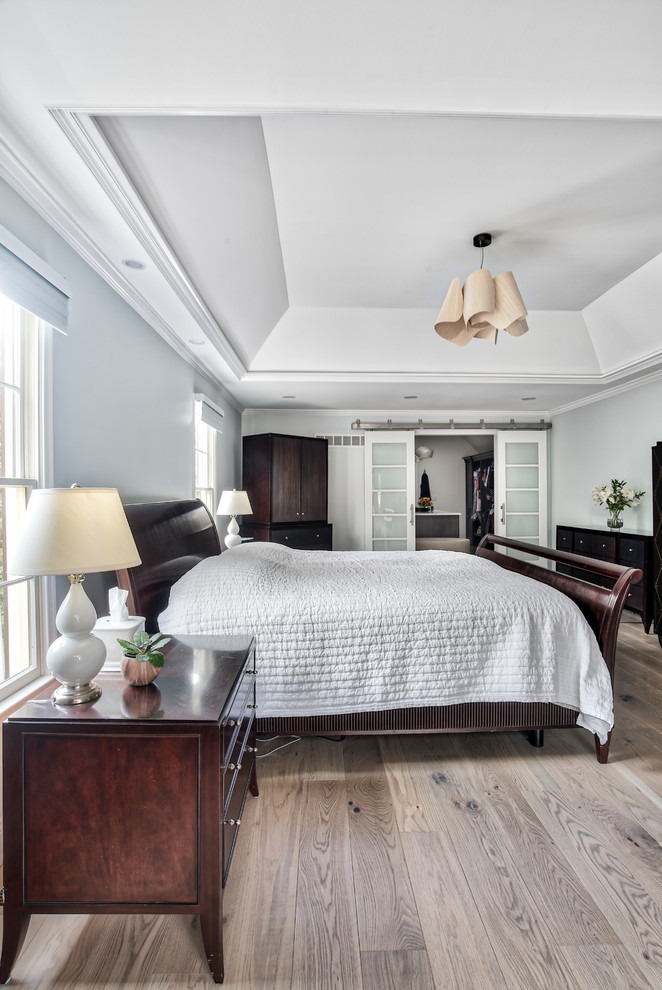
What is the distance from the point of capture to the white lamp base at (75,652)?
1.22 m

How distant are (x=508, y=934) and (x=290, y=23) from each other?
238 cm

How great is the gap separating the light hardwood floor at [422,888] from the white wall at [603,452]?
2966 mm

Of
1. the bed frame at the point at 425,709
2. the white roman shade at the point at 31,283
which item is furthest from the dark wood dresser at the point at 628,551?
the white roman shade at the point at 31,283

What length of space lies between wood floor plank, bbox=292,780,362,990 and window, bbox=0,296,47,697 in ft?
3.70

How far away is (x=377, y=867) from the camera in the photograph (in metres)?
1.51

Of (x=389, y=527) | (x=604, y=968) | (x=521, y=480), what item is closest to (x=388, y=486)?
(x=389, y=527)

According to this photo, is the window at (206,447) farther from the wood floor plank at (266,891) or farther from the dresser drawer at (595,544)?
the dresser drawer at (595,544)

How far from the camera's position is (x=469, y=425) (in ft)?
19.5

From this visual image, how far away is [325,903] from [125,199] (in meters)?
2.39

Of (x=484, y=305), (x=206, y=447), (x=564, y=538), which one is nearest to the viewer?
(x=484, y=305)

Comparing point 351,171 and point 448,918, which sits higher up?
point 351,171

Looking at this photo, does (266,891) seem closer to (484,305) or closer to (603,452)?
(484,305)

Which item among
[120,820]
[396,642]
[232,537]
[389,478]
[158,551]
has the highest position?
[389,478]

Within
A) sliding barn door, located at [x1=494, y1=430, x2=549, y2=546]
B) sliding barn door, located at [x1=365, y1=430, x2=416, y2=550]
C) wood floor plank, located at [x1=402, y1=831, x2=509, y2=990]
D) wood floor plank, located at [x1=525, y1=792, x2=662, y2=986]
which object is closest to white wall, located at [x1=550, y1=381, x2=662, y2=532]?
sliding barn door, located at [x1=494, y1=430, x2=549, y2=546]
